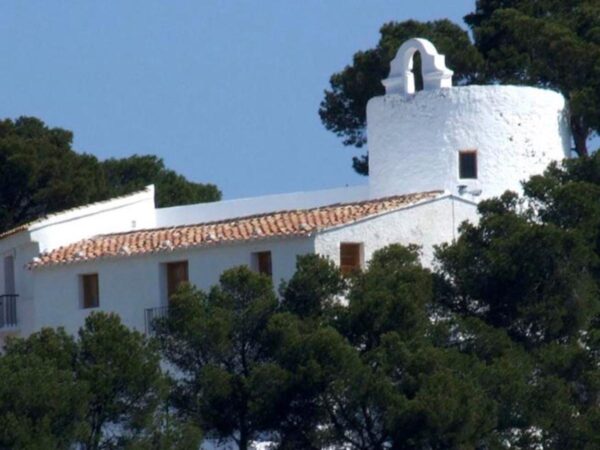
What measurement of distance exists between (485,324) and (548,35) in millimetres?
11884

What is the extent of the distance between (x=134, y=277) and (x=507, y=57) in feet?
→ 34.0

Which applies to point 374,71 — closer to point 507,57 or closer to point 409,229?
point 507,57

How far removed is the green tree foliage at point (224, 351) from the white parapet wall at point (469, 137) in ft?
26.3

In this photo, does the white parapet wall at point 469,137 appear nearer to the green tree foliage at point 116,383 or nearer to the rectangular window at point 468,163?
the rectangular window at point 468,163

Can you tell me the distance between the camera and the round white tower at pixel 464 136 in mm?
35625

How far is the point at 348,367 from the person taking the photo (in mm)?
26547

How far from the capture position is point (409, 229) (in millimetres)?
33281

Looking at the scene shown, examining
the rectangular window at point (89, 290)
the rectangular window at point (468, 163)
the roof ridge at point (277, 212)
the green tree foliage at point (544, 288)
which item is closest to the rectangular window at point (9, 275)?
the roof ridge at point (277, 212)

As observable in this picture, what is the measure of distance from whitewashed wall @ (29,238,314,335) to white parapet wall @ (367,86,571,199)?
13.8 ft

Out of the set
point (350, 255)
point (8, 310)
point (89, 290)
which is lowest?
point (8, 310)

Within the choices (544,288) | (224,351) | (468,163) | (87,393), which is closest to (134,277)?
(468,163)

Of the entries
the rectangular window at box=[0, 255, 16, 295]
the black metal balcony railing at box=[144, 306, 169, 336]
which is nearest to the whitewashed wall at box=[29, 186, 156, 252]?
the rectangular window at box=[0, 255, 16, 295]

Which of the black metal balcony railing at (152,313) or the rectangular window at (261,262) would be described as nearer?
the rectangular window at (261,262)

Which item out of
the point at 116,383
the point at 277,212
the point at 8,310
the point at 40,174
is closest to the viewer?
the point at 116,383
